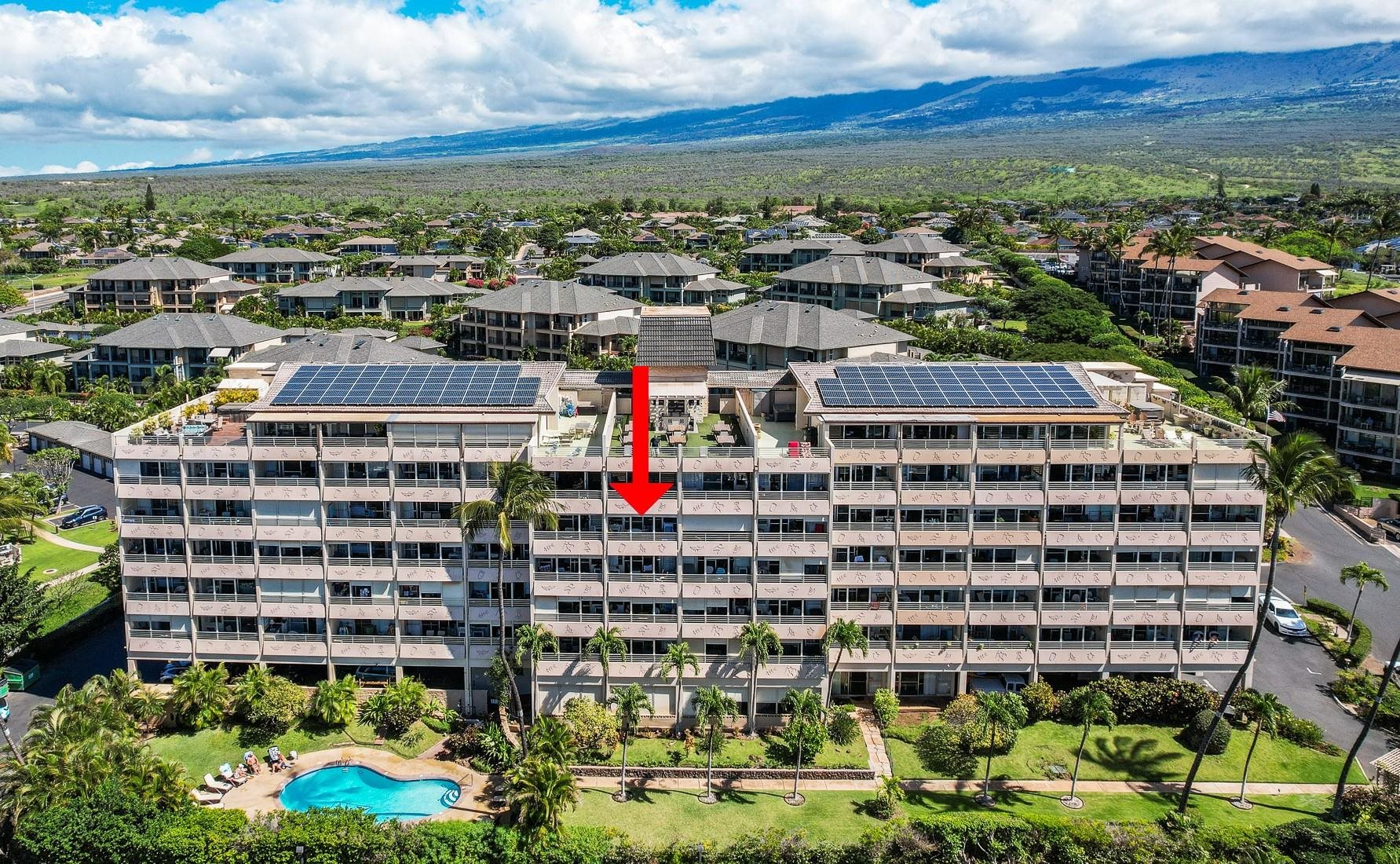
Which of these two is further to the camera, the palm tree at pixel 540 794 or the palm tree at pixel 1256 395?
the palm tree at pixel 1256 395

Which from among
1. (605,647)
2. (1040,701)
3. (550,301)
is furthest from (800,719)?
(550,301)

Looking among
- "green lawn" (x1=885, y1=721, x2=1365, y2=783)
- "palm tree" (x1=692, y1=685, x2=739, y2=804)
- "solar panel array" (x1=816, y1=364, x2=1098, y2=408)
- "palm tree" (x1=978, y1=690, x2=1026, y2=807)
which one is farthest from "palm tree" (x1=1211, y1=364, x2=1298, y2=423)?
"palm tree" (x1=692, y1=685, x2=739, y2=804)

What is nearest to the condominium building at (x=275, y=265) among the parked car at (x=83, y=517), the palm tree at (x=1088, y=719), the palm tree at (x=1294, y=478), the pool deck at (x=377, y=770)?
the parked car at (x=83, y=517)

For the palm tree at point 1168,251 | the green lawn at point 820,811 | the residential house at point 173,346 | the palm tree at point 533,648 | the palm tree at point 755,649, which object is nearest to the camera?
the green lawn at point 820,811

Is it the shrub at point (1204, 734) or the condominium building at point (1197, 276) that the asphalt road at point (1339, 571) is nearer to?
the shrub at point (1204, 734)

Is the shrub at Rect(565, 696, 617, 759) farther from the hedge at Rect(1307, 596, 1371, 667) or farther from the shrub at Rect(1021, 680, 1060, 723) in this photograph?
the hedge at Rect(1307, 596, 1371, 667)

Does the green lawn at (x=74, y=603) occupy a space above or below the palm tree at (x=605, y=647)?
below
